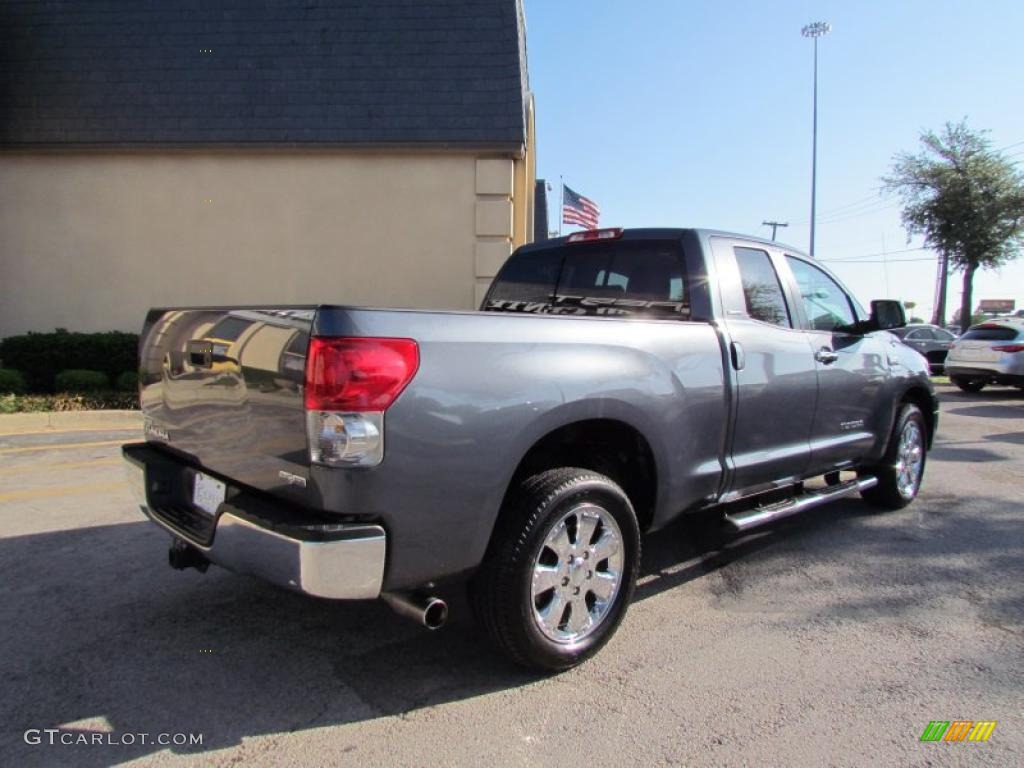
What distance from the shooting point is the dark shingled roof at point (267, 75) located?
10.6m

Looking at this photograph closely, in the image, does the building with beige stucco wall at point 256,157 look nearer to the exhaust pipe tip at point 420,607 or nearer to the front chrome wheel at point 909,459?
the front chrome wheel at point 909,459

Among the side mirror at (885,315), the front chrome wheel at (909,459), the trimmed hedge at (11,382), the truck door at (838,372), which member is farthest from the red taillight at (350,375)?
the trimmed hedge at (11,382)

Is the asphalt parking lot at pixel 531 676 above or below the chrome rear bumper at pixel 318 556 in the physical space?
below

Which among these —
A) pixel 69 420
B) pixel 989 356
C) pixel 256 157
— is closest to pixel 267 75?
pixel 256 157

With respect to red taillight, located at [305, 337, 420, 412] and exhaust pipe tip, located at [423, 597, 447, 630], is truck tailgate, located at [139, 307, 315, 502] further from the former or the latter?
exhaust pipe tip, located at [423, 597, 447, 630]

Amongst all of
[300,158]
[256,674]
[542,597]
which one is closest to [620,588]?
[542,597]

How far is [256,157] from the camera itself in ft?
35.9

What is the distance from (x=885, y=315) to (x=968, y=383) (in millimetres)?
12600

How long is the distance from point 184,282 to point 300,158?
2.68 metres

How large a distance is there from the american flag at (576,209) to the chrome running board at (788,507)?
15.5 metres

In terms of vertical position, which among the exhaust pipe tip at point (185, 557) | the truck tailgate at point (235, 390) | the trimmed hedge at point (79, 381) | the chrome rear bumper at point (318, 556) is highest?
the truck tailgate at point (235, 390)

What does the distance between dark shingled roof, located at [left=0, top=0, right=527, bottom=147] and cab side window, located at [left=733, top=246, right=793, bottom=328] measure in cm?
691

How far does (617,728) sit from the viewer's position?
256cm

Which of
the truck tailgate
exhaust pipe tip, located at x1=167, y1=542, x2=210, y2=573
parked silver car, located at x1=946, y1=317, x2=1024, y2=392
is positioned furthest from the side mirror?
parked silver car, located at x1=946, y1=317, x2=1024, y2=392
